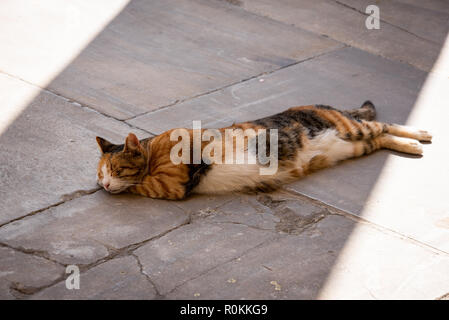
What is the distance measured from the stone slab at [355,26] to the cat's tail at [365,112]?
1.52 metres

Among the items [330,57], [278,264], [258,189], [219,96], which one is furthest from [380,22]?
[278,264]

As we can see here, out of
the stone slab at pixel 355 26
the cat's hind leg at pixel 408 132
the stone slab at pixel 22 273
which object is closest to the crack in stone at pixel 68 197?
the stone slab at pixel 22 273

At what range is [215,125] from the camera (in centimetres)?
537

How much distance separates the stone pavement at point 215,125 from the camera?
12.1ft

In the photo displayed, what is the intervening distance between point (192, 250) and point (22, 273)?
1037 millimetres

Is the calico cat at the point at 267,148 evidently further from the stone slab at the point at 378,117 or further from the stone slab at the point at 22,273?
the stone slab at the point at 22,273

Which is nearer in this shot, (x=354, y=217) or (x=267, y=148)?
(x=354, y=217)

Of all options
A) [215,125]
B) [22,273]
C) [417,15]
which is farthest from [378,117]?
[22,273]

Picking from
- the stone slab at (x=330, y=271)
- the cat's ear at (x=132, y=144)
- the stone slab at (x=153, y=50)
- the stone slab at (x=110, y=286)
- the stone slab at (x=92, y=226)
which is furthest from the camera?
the stone slab at (x=153, y=50)

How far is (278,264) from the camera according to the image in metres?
3.79

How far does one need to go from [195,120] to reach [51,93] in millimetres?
1453

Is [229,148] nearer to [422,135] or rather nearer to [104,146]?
[104,146]

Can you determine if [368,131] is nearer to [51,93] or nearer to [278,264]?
[278,264]

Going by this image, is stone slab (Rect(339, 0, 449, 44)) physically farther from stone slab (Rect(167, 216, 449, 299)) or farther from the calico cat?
stone slab (Rect(167, 216, 449, 299))
